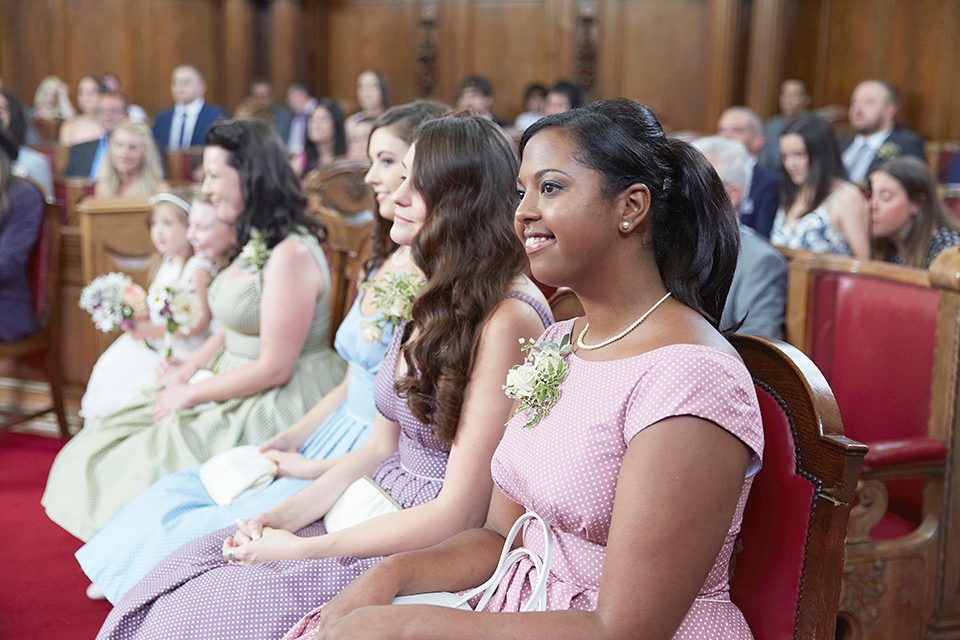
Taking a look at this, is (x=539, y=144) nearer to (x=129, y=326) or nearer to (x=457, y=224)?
(x=457, y=224)

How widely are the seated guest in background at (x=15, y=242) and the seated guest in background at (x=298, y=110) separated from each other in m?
5.42

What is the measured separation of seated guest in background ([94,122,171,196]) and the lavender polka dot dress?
3.88 metres

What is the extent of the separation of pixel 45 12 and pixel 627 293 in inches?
421

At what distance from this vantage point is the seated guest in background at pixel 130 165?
5.19 metres

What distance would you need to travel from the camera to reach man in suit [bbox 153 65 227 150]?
339 inches

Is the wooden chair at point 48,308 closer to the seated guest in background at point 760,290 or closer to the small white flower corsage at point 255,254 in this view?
the small white flower corsage at point 255,254

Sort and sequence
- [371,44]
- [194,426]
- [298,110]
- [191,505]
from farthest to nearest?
1. [371,44]
2. [298,110]
3. [194,426]
4. [191,505]

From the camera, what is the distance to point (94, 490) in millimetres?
2525

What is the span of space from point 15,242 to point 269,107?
5956 mm

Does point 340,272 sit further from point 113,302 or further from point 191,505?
point 191,505

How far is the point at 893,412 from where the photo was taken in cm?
247

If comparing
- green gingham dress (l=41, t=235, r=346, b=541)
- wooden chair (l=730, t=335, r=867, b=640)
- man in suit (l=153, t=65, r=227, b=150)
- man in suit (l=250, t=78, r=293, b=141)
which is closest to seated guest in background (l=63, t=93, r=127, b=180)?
man in suit (l=153, t=65, r=227, b=150)

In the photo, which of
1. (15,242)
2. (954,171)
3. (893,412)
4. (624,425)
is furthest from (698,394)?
(954,171)

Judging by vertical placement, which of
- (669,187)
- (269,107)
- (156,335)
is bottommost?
(156,335)
